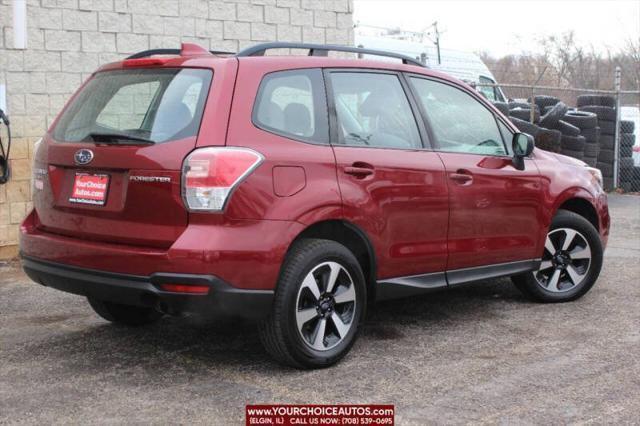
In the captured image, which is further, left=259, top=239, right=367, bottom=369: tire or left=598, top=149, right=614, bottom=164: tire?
left=598, top=149, right=614, bottom=164: tire

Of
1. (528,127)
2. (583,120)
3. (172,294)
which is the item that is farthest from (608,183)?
(172,294)

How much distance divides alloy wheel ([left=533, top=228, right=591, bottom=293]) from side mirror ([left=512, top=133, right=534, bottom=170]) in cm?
68

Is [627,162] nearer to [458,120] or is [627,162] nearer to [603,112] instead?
[603,112]

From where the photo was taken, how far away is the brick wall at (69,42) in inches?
329

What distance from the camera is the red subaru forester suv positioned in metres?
4.38

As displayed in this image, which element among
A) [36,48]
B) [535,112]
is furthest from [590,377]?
[535,112]

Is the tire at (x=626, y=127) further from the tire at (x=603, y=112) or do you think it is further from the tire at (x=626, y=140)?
the tire at (x=603, y=112)

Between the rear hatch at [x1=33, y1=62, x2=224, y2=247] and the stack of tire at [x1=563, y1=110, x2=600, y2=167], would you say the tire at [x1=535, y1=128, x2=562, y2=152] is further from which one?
the rear hatch at [x1=33, y1=62, x2=224, y2=247]

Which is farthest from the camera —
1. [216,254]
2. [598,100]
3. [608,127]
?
[598,100]

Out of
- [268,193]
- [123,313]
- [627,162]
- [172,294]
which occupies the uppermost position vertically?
[268,193]

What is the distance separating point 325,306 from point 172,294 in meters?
0.89

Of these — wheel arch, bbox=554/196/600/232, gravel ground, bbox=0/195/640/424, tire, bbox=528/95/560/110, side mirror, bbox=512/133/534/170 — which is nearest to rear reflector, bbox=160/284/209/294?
gravel ground, bbox=0/195/640/424

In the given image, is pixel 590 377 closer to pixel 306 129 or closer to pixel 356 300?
pixel 356 300

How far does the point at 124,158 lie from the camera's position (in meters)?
4.52
